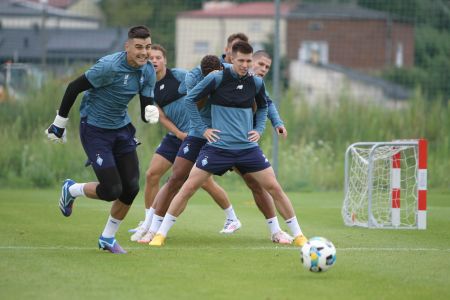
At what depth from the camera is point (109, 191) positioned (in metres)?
9.22

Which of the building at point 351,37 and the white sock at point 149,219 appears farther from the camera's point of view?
the building at point 351,37

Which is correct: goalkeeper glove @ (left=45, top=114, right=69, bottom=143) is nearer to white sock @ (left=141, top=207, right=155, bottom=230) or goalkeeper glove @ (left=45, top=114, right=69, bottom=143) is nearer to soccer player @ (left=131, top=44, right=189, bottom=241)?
white sock @ (left=141, top=207, right=155, bottom=230)

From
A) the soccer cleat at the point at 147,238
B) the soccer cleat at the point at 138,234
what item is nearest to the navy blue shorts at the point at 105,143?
the soccer cleat at the point at 147,238

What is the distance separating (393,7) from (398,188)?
1000 cm

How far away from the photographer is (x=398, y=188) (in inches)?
481

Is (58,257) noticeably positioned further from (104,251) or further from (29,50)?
(29,50)

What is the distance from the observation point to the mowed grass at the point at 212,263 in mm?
7207

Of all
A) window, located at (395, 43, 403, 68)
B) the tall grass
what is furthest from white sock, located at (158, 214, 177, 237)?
window, located at (395, 43, 403, 68)

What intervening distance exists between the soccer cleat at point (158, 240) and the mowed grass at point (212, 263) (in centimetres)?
16

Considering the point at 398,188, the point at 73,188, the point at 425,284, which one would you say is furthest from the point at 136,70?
the point at 398,188

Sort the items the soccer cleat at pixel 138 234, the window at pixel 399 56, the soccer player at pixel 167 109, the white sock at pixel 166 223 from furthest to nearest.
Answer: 1. the window at pixel 399 56
2. the soccer player at pixel 167 109
3. the soccer cleat at pixel 138 234
4. the white sock at pixel 166 223

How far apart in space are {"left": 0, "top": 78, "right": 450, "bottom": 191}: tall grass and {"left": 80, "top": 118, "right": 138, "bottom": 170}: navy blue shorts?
31.1ft

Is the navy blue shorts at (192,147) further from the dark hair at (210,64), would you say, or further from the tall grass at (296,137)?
the tall grass at (296,137)

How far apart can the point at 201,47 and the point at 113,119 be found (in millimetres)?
12260
